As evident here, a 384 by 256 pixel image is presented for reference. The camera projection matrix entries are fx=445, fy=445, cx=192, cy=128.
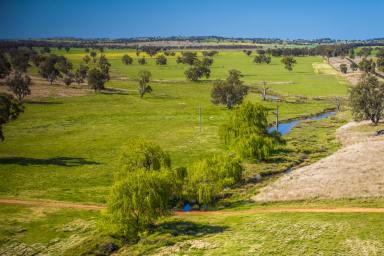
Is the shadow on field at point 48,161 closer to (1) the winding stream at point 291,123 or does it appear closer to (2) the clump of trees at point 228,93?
(1) the winding stream at point 291,123

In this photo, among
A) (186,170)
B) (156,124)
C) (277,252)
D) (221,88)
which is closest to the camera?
(277,252)

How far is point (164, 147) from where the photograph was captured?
89438mm

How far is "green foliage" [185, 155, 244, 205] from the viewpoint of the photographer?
5962 cm

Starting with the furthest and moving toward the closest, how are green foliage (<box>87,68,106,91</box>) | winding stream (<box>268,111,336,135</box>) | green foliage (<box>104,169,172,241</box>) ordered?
green foliage (<box>87,68,106,91</box>), winding stream (<box>268,111,336,135</box>), green foliage (<box>104,169,172,241</box>)

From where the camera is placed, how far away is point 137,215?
48.8m

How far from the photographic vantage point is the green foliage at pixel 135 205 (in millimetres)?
47625

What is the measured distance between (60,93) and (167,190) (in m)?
117

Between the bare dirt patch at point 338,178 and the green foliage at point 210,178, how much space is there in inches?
195

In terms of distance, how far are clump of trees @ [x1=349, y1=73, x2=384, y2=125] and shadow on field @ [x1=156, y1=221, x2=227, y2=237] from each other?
206 ft

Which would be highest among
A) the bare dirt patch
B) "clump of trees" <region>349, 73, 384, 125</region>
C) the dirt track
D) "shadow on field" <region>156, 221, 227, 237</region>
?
"clump of trees" <region>349, 73, 384, 125</region>

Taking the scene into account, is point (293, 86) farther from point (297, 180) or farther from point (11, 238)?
point (11, 238)

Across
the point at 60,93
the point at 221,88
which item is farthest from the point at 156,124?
the point at 60,93

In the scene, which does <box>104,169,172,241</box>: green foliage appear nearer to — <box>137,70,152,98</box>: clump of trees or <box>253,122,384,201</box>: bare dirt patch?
<box>253,122,384,201</box>: bare dirt patch

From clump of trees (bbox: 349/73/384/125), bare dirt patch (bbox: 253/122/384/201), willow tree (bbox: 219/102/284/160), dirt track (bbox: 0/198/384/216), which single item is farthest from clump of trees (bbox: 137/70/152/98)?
dirt track (bbox: 0/198/384/216)
